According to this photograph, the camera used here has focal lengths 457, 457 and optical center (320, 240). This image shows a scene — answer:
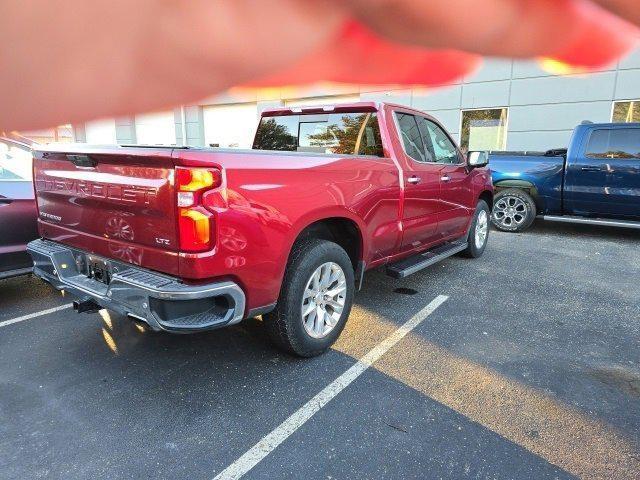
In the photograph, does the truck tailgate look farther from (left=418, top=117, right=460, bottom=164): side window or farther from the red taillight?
(left=418, top=117, right=460, bottom=164): side window

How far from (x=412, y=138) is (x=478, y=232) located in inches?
89.9

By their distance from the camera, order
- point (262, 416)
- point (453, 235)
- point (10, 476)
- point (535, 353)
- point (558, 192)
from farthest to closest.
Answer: point (558, 192) → point (453, 235) → point (535, 353) → point (262, 416) → point (10, 476)

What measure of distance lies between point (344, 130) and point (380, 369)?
7.27 ft

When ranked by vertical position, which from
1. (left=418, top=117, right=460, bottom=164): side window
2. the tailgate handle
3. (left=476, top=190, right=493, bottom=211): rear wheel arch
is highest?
(left=418, top=117, right=460, bottom=164): side window

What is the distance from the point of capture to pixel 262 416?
2.62m

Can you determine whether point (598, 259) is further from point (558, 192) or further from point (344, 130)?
point (344, 130)

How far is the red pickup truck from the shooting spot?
2.43m

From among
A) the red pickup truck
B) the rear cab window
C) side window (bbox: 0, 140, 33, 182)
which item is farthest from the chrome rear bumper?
the rear cab window

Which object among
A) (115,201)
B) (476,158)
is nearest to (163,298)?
(115,201)

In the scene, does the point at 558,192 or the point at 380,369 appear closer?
the point at 380,369

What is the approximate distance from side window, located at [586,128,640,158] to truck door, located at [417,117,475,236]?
320cm

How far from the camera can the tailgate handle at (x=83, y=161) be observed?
280 centimetres

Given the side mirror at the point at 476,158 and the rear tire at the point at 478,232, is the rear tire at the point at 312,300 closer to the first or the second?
the side mirror at the point at 476,158

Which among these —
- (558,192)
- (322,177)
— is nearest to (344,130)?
(322,177)
